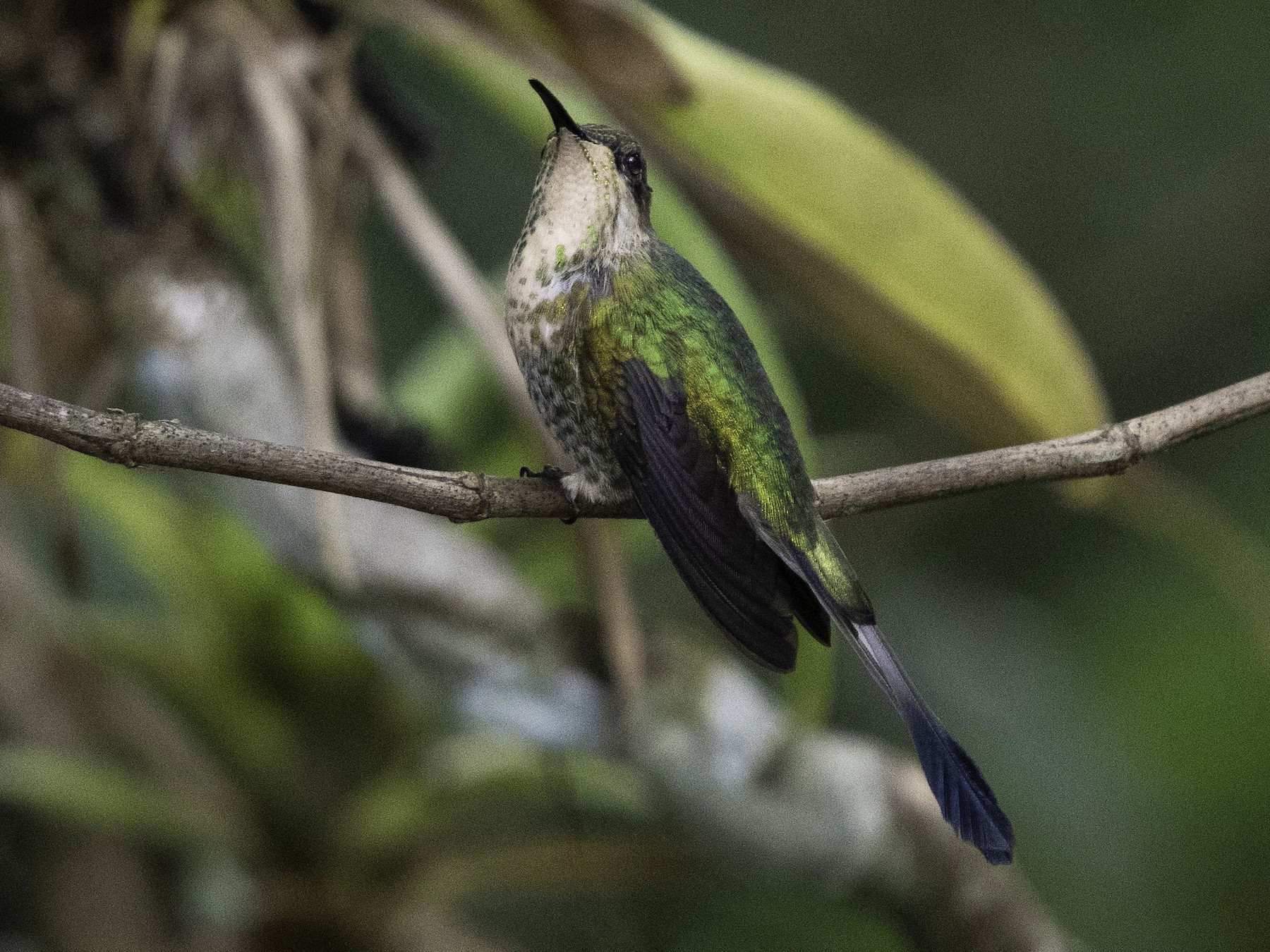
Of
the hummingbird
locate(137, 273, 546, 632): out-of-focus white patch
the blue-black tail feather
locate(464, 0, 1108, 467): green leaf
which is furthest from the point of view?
locate(137, 273, 546, 632): out-of-focus white patch

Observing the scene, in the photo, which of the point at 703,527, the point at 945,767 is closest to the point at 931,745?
the point at 945,767

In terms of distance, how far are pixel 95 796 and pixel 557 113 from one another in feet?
2.22

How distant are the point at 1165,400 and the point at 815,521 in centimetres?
122

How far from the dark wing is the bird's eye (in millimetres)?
93

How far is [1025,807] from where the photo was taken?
1303 millimetres

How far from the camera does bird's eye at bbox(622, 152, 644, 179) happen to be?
0.54 m

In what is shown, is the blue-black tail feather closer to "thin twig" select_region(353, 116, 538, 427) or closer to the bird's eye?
the bird's eye

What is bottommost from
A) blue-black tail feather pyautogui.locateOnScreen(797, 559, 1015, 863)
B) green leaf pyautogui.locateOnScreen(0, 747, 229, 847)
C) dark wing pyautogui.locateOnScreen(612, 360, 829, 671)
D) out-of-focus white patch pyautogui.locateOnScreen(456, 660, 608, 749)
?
blue-black tail feather pyautogui.locateOnScreen(797, 559, 1015, 863)

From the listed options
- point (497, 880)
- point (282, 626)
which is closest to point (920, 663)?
point (497, 880)

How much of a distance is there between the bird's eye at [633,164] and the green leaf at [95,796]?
0.63m

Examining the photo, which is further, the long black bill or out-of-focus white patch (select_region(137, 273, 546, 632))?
out-of-focus white patch (select_region(137, 273, 546, 632))

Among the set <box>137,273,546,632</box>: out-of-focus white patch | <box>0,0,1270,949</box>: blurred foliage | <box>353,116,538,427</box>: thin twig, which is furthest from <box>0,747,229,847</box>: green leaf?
<box>353,116,538,427</box>: thin twig

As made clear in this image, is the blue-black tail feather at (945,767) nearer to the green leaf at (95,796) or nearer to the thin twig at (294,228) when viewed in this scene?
the thin twig at (294,228)

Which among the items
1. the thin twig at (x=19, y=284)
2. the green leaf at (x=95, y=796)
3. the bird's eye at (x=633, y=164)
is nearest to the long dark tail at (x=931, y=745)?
the bird's eye at (x=633, y=164)
